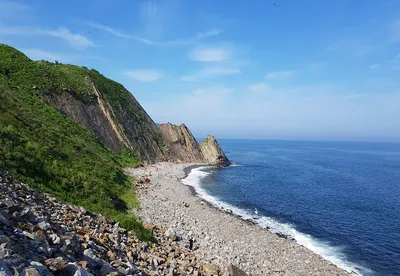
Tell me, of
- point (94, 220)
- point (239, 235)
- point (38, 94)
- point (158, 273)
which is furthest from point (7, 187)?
point (38, 94)

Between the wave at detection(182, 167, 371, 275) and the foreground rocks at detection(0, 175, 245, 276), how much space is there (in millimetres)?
17009

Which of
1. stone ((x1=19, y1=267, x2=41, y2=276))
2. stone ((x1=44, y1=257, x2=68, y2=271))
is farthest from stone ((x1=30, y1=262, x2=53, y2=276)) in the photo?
stone ((x1=44, y1=257, x2=68, y2=271))

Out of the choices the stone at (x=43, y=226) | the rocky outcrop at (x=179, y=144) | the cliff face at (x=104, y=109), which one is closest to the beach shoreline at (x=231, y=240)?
the stone at (x=43, y=226)

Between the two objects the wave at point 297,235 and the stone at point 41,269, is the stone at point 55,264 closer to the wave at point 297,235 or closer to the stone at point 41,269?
the stone at point 41,269

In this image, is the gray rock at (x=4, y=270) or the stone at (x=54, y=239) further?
the stone at (x=54, y=239)

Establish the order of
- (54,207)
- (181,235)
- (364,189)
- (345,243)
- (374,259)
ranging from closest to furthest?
1. (54,207)
2. (181,235)
3. (374,259)
4. (345,243)
5. (364,189)

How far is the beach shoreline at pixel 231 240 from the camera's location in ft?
82.3

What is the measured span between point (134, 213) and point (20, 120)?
51.5 feet

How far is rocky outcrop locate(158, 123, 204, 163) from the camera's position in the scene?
300ft

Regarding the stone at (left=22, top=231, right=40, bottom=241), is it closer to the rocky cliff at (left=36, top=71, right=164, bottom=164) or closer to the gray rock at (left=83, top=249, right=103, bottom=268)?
the gray rock at (left=83, top=249, right=103, bottom=268)

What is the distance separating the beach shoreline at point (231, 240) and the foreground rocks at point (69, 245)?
452 cm

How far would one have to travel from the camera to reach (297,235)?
37.2 metres

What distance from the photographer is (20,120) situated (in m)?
30.9

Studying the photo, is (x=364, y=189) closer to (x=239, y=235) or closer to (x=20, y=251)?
(x=239, y=235)
